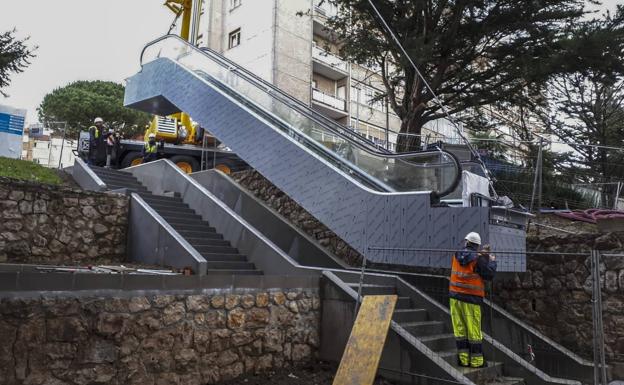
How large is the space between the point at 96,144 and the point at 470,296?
38.6 feet

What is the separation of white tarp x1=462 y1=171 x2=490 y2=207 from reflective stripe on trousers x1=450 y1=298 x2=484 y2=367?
5.64 ft

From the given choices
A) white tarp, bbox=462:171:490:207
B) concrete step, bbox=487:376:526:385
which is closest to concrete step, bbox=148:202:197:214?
white tarp, bbox=462:171:490:207

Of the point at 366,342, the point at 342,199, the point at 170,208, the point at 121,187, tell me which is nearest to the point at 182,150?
the point at 121,187

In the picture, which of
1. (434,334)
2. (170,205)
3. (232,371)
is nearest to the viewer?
(232,371)

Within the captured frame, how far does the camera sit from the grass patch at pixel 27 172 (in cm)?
1046

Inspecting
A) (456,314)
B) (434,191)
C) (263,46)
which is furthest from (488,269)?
(263,46)

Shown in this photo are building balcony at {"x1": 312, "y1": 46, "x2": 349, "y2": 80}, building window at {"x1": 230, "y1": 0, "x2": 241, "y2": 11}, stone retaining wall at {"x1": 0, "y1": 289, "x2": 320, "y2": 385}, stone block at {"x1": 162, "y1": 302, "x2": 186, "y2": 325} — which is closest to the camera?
stone retaining wall at {"x1": 0, "y1": 289, "x2": 320, "y2": 385}

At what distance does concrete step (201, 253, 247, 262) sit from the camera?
8.41 meters

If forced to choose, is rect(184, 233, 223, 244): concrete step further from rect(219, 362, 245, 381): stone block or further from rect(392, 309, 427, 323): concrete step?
rect(392, 309, 427, 323): concrete step

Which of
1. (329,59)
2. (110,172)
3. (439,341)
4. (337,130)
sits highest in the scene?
(329,59)

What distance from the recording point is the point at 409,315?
695 centimetres

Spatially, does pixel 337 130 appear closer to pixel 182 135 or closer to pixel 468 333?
pixel 468 333

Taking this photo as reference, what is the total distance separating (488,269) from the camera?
582 cm

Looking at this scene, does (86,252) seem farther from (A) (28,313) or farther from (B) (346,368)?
(B) (346,368)
